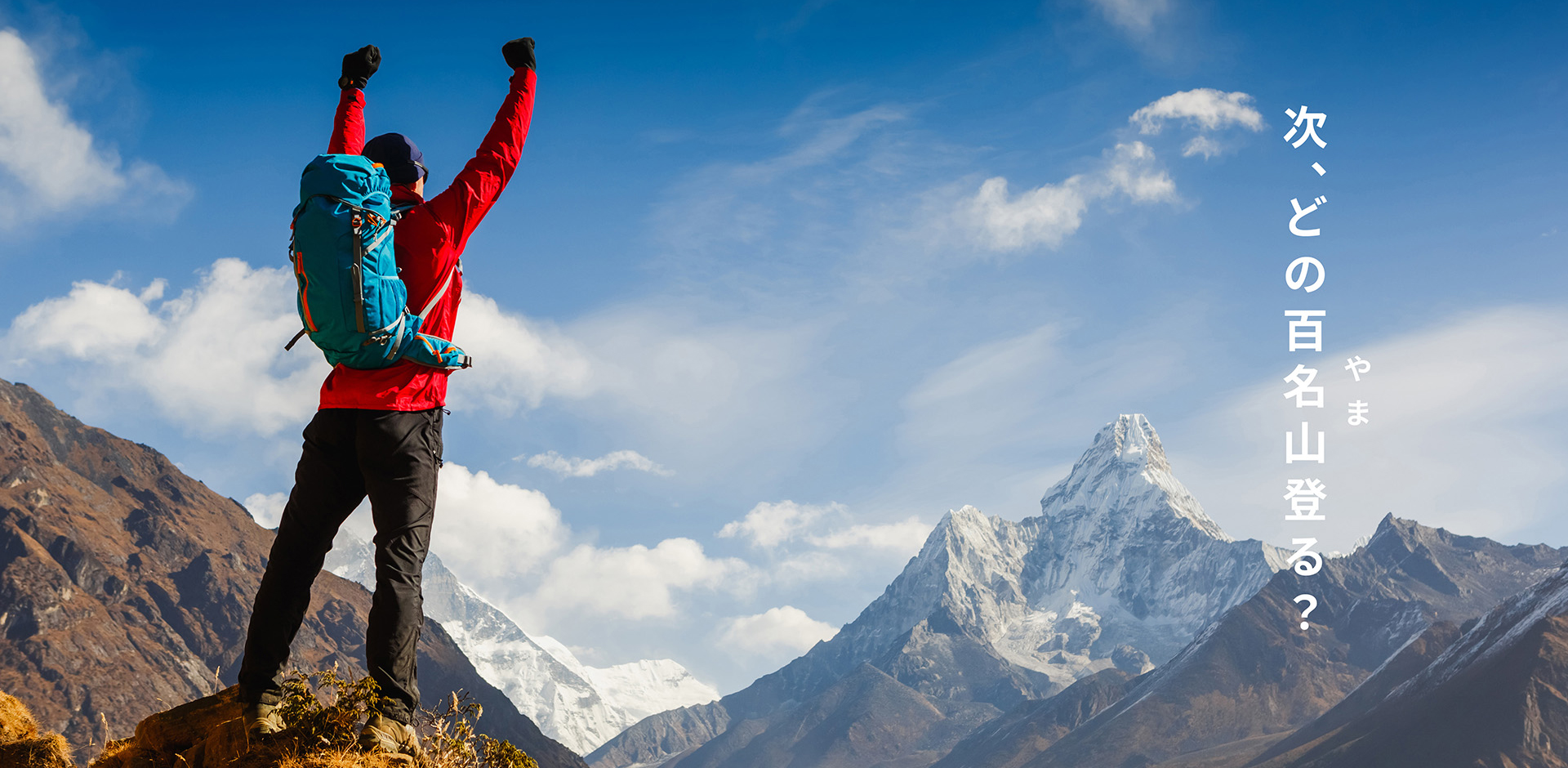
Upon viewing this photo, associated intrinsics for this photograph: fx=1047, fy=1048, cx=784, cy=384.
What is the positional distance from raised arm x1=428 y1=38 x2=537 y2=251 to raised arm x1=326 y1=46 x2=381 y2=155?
0.76m

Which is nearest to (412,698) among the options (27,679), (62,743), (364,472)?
(364,472)

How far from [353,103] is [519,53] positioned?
45.7 inches

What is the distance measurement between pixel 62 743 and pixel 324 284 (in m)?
→ 4.61

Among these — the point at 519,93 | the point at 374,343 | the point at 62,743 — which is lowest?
the point at 62,743

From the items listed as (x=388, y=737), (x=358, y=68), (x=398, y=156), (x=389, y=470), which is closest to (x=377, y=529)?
(x=389, y=470)

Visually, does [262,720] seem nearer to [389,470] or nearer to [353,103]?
[389,470]

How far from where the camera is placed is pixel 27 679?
190m

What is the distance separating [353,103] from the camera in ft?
23.1

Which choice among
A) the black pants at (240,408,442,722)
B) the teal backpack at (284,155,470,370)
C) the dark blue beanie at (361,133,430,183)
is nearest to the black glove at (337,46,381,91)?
the dark blue beanie at (361,133,430,183)

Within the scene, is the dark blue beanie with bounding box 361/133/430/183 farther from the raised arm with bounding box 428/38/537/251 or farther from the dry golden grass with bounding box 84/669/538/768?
the dry golden grass with bounding box 84/669/538/768

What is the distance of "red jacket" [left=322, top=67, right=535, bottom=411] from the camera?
6305mm

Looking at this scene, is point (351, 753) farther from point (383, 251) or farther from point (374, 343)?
point (383, 251)

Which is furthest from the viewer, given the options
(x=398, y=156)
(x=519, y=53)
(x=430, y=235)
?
(x=519, y=53)

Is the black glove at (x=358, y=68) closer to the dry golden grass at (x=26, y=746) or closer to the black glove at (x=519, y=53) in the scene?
the black glove at (x=519, y=53)
